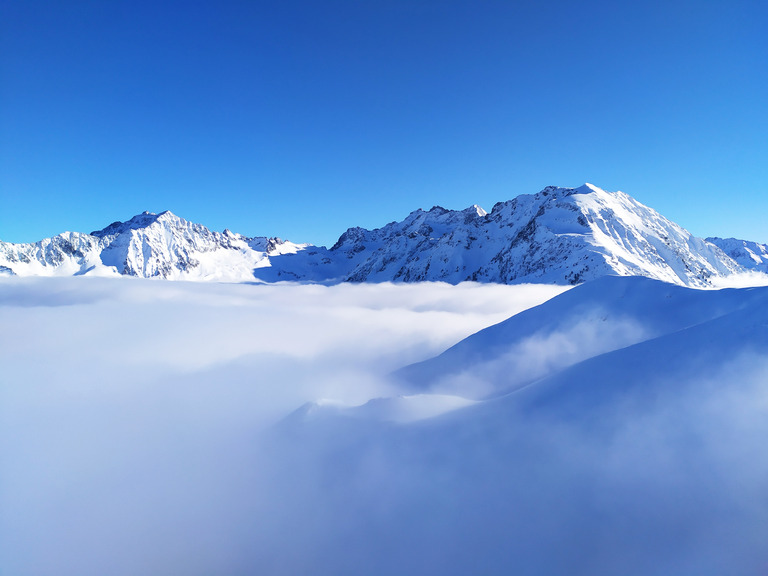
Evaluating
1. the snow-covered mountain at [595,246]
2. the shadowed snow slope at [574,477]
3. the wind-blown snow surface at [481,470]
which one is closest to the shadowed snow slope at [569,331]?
the wind-blown snow surface at [481,470]

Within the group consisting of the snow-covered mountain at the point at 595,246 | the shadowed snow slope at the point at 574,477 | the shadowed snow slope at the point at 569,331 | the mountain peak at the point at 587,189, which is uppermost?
the mountain peak at the point at 587,189

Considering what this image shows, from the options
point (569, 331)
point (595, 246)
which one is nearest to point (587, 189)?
point (595, 246)

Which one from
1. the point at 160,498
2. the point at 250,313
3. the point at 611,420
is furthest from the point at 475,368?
the point at 250,313

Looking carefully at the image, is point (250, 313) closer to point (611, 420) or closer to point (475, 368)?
point (475, 368)

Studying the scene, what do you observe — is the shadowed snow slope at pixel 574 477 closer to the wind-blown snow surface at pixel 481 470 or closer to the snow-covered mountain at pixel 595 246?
the wind-blown snow surface at pixel 481 470

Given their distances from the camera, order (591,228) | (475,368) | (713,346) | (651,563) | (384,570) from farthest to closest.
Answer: (591,228) < (475,368) < (713,346) < (384,570) < (651,563)

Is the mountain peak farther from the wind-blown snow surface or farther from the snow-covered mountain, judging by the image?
the wind-blown snow surface

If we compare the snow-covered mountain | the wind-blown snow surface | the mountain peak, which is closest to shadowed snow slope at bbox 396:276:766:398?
the wind-blown snow surface

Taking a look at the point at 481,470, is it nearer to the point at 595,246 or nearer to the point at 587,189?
the point at 595,246
